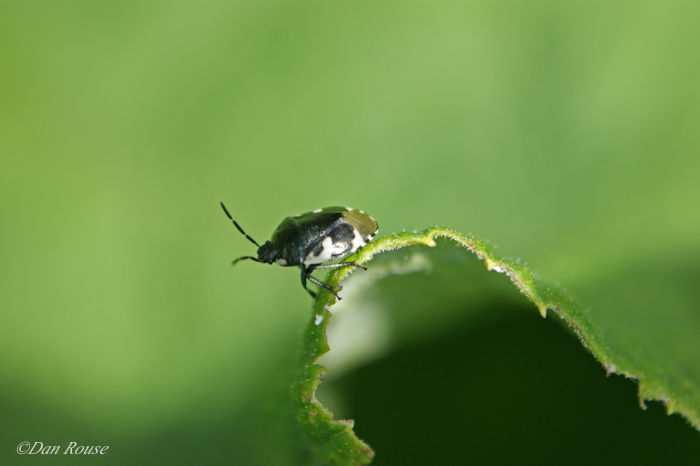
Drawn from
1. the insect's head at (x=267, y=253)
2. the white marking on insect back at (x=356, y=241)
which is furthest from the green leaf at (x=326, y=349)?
the insect's head at (x=267, y=253)

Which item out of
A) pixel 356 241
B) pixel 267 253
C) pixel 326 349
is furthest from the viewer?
pixel 267 253

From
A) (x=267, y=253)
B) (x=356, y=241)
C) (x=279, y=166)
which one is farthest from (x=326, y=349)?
(x=279, y=166)

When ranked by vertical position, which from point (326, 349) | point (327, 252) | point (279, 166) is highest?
point (279, 166)

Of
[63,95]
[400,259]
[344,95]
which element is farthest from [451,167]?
[63,95]

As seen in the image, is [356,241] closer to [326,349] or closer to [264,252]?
[264,252]

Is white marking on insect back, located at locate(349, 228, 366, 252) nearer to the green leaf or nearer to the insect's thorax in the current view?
the insect's thorax

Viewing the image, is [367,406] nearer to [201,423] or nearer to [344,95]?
[201,423]
